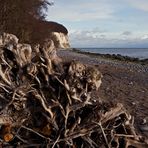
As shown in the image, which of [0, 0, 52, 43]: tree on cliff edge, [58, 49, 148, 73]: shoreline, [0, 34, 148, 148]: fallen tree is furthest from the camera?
[58, 49, 148, 73]: shoreline

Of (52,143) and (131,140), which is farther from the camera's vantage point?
(131,140)

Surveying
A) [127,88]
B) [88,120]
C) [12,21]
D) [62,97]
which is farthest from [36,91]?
[12,21]

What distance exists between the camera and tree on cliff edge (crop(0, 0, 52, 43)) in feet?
98.7

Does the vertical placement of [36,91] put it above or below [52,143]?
above

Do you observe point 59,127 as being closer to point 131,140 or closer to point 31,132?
point 31,132

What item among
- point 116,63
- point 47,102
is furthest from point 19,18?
point 47,102

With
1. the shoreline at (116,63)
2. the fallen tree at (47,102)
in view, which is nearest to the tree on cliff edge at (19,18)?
the shoreline at (116,63)

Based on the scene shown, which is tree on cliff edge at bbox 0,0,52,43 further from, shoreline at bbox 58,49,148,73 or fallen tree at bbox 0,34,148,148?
fallen tree at bbox 0,34,148,148

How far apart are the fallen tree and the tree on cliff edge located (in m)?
20.2

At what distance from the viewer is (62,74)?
9.27 m

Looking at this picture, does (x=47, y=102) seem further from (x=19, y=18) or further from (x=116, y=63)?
(x=116, y=63)

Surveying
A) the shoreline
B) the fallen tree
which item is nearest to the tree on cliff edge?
the shoreline

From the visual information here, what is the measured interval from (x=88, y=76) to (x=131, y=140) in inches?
62.2

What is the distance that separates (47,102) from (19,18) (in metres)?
21.8
